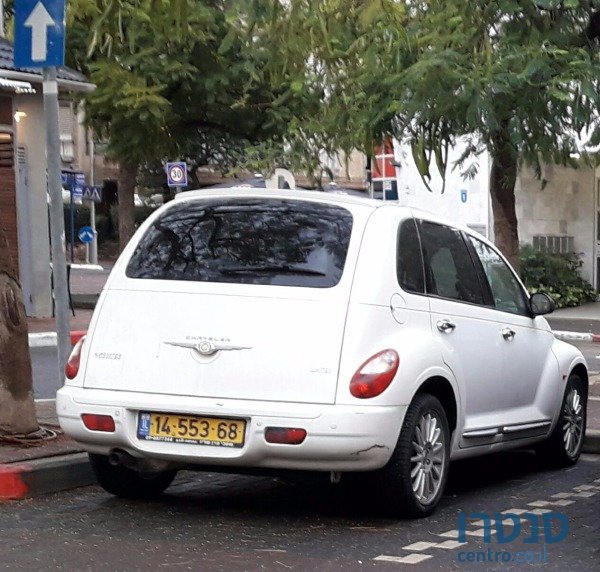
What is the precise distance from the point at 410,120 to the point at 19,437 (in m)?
7.74

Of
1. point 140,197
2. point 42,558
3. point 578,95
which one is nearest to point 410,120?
point 578,95

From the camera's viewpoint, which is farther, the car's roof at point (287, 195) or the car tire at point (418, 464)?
the car's roof at point (287, 195)

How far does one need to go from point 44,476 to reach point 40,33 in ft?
9.87

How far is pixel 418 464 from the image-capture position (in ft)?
23.7

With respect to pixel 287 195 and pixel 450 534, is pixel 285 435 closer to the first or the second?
pixel 450 534

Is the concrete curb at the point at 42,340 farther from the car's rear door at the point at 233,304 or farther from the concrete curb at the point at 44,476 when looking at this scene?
the car's rear door at the point at 233,304

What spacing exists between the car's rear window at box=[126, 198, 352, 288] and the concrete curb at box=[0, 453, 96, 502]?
1.30 m

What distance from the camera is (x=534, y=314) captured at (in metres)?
9.10

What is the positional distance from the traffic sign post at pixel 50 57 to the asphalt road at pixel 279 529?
1.58 meters

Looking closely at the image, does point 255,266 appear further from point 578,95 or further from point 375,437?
point 578,95

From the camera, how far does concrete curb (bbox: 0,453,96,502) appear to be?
762cm

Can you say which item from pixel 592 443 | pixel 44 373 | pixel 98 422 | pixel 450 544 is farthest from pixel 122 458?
pixel 44 373

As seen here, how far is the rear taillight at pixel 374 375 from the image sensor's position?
22.2ft

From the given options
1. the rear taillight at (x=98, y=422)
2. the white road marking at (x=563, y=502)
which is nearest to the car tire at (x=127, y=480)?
the rear taillight at (x=98, y=422)
